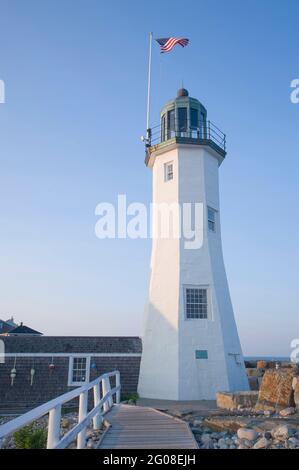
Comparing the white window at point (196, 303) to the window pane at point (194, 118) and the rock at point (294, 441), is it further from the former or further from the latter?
the rock at point (294, 441)

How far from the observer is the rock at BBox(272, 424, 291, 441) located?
7934 mm

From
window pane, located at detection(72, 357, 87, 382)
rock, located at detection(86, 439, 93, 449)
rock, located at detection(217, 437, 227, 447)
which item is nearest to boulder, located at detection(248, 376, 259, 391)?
window pane, located at detection(72, 357, 87, 382)

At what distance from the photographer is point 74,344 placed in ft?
62.7

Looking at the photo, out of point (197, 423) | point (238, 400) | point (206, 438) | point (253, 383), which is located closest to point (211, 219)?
point (253, 383)

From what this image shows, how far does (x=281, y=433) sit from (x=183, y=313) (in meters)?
9.47

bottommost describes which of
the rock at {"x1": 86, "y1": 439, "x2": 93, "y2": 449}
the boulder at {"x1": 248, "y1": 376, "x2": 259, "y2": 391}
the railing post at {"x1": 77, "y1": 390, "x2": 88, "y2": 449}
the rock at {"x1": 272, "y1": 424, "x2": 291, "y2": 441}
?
the boulder at {"x1": 248, "y1": 376, "x2": 259, "y2": 391}

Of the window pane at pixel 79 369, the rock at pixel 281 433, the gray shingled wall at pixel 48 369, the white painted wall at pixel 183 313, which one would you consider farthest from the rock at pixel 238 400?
the window pane at pixel 79 369

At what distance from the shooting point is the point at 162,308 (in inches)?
709

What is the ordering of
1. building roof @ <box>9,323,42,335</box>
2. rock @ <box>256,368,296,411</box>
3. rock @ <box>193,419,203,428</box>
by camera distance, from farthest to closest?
building roof @ <box>9,323,42,335</box>, rock @ <box>256,368,296,411</box>, rock @ <box>193,419,203,428</box>

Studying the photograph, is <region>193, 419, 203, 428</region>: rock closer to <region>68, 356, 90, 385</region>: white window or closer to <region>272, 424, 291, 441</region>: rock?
<region>272, 424, 291, 441</region>: rock

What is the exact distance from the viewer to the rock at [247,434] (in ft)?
27.1

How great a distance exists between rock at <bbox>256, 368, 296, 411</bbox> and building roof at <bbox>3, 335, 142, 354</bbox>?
7.41 meters

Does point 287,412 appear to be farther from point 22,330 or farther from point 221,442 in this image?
point 22,330

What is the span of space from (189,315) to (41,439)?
8.75 metres
